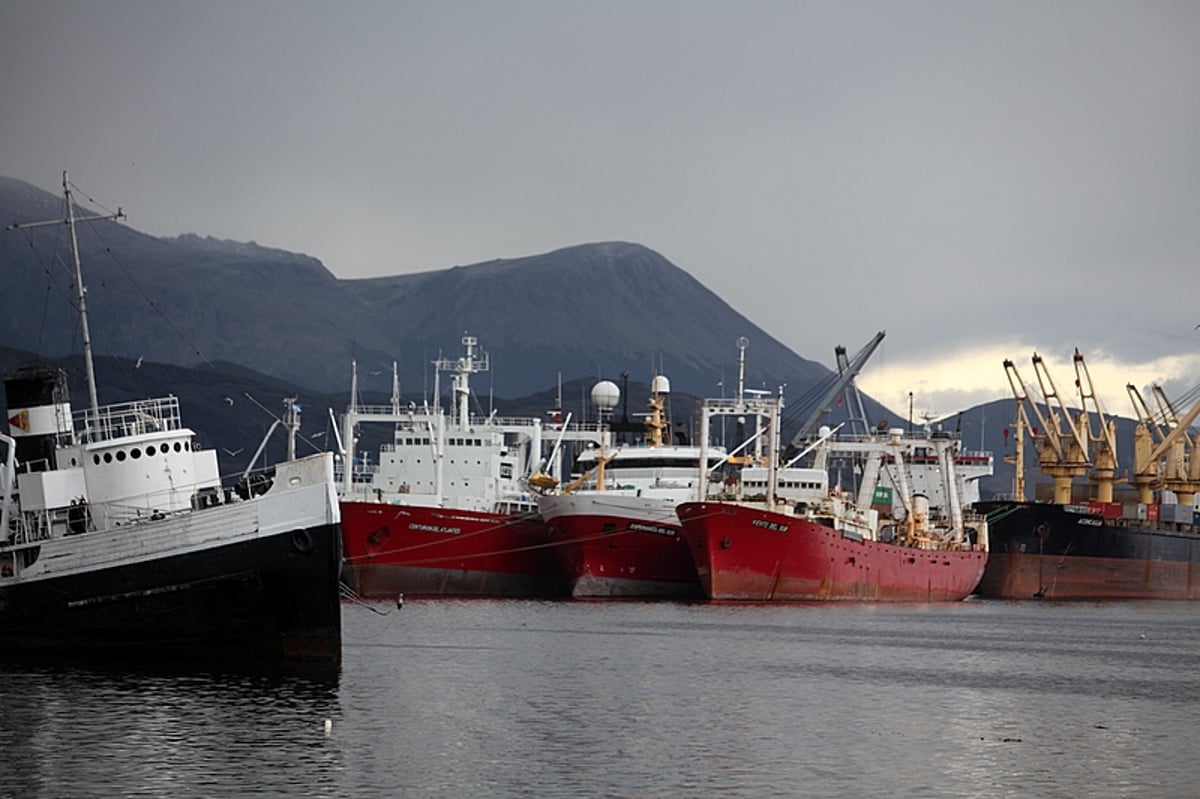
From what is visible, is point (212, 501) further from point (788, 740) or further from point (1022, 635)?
point (1022, 635)

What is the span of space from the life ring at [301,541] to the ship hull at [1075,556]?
67671 millimetres

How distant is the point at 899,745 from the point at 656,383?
5624 cm

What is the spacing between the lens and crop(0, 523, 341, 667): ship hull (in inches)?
1364

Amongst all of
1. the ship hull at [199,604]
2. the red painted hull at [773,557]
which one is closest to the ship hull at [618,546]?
the red painted hull at [773,557]

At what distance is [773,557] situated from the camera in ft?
226

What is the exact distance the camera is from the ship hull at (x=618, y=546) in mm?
70000

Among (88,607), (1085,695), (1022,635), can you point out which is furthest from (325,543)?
(1022,635)

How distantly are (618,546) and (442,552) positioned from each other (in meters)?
7.92

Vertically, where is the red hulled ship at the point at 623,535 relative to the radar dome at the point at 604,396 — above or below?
below

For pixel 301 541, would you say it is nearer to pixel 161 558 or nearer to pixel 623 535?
pixel 161 558

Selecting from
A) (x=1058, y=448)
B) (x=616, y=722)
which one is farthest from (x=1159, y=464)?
(x=616, y=722)

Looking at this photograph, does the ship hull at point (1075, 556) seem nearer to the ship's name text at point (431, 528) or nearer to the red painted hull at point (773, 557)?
the red painted hull at point (773, 557)

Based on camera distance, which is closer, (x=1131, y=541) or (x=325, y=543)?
(x=325, y=543)

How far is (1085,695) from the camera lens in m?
39.4
